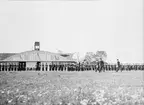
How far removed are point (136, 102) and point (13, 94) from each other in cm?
460

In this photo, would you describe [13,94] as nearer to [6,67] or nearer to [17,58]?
[6,67]

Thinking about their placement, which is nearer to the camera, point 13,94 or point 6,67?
point 13,94

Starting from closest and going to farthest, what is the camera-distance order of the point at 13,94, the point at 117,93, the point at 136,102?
the point at 136,102, the point at 117,93, the point at 13,94

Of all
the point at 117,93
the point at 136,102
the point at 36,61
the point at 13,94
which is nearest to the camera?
the point at 136,102

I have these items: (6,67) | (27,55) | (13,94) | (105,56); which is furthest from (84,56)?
(13,94)

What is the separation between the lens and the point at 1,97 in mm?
8734

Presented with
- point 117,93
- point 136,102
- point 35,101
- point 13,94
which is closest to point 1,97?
point 13,94

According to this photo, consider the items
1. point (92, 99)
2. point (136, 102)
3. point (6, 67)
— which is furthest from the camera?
point (6, 67)

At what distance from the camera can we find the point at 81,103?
736 centimetres

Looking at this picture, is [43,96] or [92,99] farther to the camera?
[43,96]

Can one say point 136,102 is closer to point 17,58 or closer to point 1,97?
point 1,97

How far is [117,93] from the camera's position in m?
8.57

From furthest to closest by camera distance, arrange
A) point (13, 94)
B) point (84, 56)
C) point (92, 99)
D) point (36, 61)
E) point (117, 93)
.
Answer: point (84, 56) < point (36, 61) < point (13, 94) < point (117, 93) < point (92, 99)

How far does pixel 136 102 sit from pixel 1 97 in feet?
15.5
